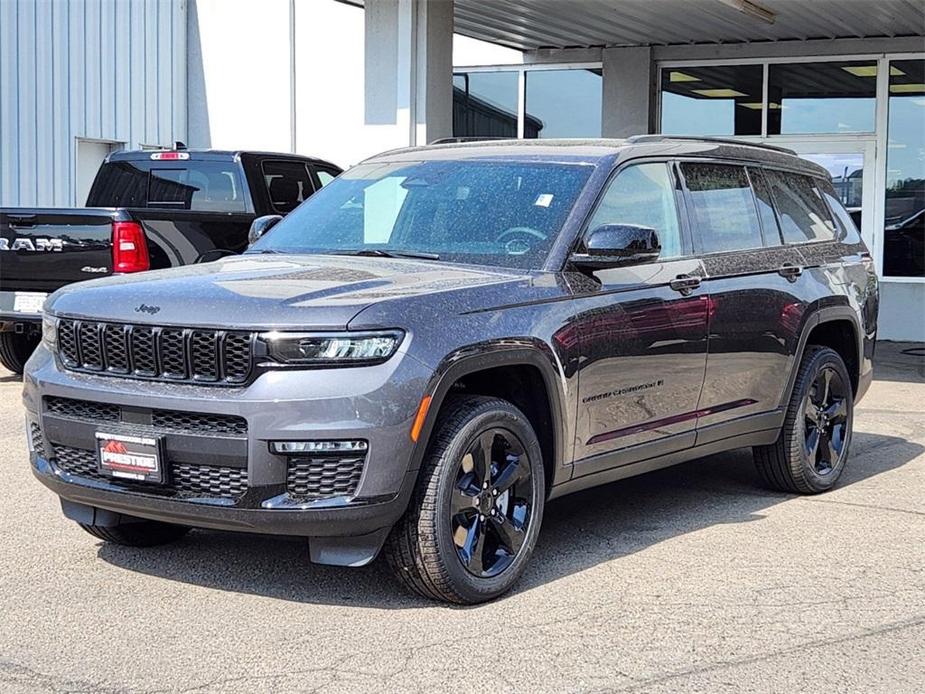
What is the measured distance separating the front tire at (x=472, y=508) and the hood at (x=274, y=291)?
47cm

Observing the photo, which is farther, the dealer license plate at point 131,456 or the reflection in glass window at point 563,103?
the reflection in glass window at point 563,103

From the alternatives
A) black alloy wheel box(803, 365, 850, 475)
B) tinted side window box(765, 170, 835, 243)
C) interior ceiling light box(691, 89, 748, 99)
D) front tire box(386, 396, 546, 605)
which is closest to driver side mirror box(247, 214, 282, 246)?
front tire box(386, 396, 546, 605)

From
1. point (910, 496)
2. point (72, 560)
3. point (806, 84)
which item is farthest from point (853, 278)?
point (806, 84)

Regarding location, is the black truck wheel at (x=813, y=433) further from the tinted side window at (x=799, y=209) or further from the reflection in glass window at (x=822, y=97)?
the reflection in glass window at (x=822, y=97)

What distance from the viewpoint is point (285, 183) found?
11.7m

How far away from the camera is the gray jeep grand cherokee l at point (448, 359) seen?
474 centimetres

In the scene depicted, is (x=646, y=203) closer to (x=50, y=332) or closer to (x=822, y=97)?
(x=50, y=332)

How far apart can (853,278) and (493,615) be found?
3.71 m

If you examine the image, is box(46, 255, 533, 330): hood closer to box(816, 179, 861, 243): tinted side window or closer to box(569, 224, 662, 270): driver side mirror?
box(569, 224, 662, 270): driver side mirror

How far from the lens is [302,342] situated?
4.71m

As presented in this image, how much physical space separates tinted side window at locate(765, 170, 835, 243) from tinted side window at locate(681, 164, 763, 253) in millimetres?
336

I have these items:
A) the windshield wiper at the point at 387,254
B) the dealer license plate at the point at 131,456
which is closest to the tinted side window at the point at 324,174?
the windshield wiper at the point at 387,254

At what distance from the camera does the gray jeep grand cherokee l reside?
474 cm

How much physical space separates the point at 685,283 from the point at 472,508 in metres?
1.77
